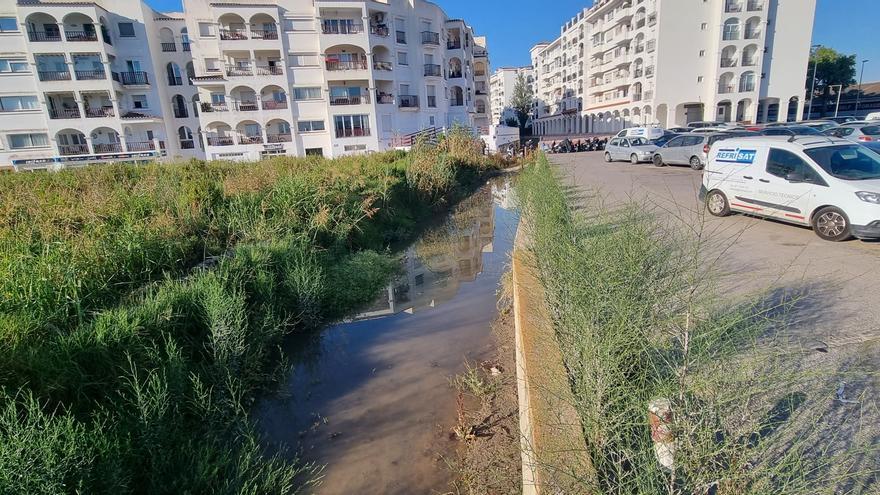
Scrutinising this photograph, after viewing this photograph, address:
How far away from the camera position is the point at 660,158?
20859 mm

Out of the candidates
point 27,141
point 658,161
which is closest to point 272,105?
point 27,141

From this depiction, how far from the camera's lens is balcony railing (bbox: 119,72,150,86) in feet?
115

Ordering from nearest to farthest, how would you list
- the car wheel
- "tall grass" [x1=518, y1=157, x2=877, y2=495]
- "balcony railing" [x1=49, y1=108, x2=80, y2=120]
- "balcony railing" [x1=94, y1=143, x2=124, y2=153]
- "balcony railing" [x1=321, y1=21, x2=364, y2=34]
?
"tall grass" [x1=518, y1=157, x2=877, y2=495], the car wheel, "balcony railing" [x1=49, y1=108, x2=80, y2=120], "balcony railing" [x1=94, y1=143, x2=124, y2=153], "balcony railing" [x1=321, y1=21, x2=364, y2=34]

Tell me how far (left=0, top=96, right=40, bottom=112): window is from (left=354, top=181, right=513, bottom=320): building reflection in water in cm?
3719

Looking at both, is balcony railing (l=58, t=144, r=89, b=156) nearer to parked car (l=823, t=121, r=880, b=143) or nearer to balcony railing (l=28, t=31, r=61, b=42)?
balcony railing (l=28, t=31, r=61, b=42)

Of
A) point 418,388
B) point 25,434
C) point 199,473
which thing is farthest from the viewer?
point 418,388

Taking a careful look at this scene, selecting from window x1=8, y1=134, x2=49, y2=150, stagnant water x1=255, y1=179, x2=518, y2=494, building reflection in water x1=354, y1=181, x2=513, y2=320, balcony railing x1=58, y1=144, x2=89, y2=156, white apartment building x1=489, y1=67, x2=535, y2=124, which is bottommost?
stagnant water x1=255, y1=179, x2=518, y2=494

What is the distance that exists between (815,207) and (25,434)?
10.3 metres

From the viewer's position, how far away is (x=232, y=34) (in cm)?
3403

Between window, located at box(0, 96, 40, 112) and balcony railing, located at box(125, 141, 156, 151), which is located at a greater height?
window, located at box(0, 96, 40, 112)

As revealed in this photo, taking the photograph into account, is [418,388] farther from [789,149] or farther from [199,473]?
[789,149]

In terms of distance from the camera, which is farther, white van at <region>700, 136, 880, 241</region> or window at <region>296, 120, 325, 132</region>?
window at <region>296, 120, 325, 132</region>

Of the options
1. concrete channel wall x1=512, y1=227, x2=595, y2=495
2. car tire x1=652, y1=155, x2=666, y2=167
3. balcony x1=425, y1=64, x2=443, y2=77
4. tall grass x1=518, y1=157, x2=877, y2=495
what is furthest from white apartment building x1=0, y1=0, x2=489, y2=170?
Result: tall grass x1=518, y1=157, x2=877, y2=495

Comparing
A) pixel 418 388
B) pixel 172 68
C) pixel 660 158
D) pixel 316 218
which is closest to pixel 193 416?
pixel 418 388
